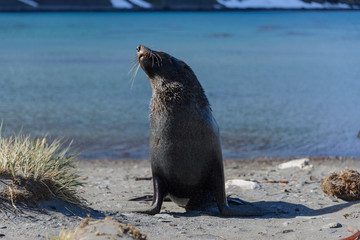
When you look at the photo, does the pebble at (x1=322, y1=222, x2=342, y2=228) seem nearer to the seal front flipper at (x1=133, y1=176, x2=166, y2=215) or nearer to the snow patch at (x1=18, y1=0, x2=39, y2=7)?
the seal front flipper at (x1=133, y1=176, x2=166, y2=215)

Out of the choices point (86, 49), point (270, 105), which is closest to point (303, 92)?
point (270, 105)

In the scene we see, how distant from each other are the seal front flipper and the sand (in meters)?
0.09

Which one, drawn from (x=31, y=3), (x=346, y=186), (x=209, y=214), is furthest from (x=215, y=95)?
(x=31, y=3)

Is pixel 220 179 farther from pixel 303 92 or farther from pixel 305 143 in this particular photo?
pixel 303 92

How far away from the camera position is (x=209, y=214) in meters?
6.48

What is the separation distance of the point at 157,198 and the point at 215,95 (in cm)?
1427

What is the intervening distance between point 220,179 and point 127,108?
1149cm

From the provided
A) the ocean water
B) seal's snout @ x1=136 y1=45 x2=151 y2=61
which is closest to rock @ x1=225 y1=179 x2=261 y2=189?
seal's snout @ x1=136 y1=45 x2=151 y2=61

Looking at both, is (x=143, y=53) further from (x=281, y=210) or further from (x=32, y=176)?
(x=281, y=210)

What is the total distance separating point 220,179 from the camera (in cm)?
652

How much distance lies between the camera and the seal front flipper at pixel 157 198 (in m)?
6.29

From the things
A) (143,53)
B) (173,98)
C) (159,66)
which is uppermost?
(143,53)

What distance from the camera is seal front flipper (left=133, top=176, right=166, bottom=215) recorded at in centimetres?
629

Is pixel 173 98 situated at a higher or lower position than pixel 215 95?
higher
